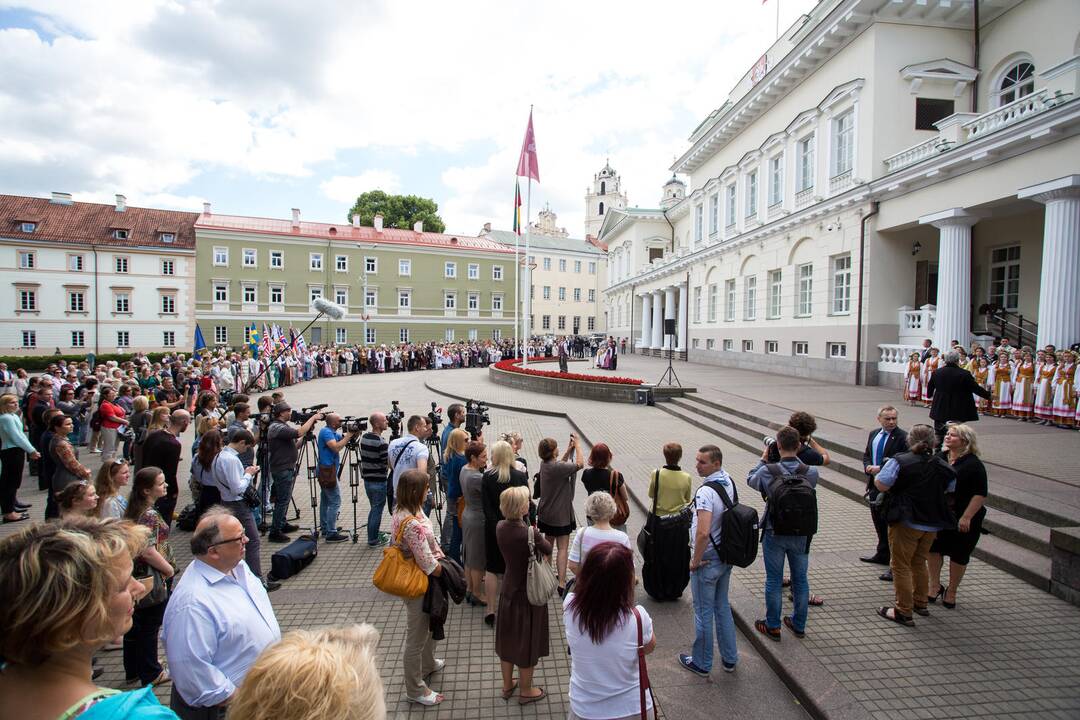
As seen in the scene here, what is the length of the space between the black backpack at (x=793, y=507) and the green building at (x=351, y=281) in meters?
43.9

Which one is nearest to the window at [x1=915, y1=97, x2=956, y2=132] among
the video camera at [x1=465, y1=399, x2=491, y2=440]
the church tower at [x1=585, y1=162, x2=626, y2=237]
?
the video camera at [x1=465, y1=399, x2=491, y2=440]

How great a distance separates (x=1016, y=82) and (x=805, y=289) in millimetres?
9242

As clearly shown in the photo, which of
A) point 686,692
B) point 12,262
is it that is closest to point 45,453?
point 686,692

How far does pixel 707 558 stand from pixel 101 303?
5766 cm

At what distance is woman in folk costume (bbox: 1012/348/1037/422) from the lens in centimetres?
1242

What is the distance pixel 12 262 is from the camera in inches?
1735

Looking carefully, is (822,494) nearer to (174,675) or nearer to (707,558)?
(707,558)

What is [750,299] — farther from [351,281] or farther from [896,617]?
[351,281]

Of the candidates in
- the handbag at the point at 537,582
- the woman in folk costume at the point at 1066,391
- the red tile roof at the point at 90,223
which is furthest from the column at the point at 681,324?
the red tile roof at the point at 90,223

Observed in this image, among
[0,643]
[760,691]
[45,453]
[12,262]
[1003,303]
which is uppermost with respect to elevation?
[12,262]

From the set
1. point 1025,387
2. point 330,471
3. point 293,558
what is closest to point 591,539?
point 293,558

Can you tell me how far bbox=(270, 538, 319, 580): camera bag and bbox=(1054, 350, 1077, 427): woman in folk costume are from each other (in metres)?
14.6

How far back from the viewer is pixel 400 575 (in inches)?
156

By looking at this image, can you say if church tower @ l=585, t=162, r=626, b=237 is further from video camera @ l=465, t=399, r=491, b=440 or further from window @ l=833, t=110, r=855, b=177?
video camera @ l=465, t=399, r=491, b=440
